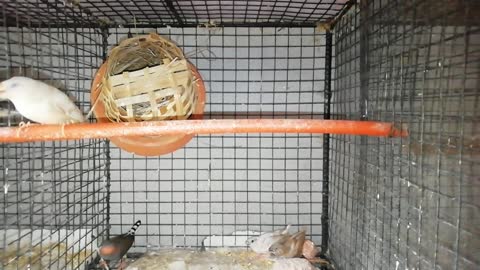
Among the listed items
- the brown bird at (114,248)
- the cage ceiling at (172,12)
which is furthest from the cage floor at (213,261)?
the cage ceiling at (172,12)

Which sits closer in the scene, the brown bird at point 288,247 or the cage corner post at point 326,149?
the brown bird at point 288,247

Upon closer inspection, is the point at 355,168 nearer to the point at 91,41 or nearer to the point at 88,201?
the point at 88,201

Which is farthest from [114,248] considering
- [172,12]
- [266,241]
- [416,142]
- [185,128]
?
[416,142]

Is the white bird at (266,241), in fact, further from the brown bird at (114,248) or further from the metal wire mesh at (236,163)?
the brown bird at (114,248)

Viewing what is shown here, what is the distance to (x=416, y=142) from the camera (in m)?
1.19

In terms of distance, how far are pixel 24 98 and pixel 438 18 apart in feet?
4.55

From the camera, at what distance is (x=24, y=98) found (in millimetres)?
1401

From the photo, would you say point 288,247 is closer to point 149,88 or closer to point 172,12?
point 149,88

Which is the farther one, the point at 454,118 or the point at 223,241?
the point at 223,241

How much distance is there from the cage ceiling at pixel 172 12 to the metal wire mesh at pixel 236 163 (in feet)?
0.26

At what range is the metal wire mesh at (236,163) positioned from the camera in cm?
236

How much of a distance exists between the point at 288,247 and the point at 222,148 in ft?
2.32

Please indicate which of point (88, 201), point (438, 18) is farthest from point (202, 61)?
point (438, 18)

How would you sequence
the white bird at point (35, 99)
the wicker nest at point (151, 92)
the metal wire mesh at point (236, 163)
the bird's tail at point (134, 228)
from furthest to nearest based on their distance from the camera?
1. the metal wire mesh at point (236, 163)
2. the bird's tail at point (134, 228)
3. the wicker nest at point (151, 92)
4. the white bird at point (35, 99)
